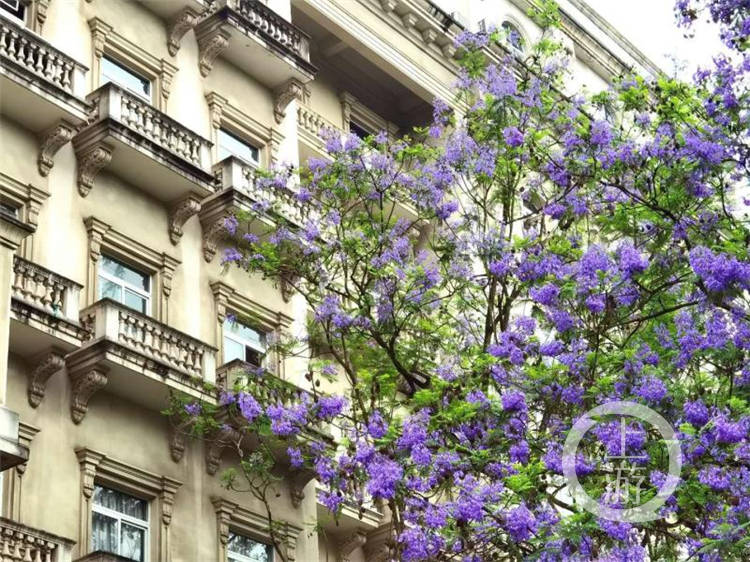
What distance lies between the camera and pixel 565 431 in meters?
18.6

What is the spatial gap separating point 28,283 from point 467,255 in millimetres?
6175

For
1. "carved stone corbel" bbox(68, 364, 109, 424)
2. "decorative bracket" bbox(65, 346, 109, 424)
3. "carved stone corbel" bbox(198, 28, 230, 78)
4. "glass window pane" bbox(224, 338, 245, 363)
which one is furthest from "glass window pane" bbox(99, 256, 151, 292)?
"carved stone corbel" bbox(198, 28, 230, 78)

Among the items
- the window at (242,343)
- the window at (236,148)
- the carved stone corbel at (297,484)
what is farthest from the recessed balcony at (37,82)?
the carved stone corbel at (297,484)

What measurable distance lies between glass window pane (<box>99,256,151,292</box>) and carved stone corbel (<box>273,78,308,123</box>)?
5603 millimetres

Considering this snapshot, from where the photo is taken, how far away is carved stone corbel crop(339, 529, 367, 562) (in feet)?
87.6

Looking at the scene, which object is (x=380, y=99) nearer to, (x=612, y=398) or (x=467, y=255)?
(x=467, y=255)

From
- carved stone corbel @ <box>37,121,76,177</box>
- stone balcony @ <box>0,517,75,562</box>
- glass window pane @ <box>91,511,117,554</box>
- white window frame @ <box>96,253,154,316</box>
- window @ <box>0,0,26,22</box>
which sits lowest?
stone balcony @ <box>0,517,75,562</box>

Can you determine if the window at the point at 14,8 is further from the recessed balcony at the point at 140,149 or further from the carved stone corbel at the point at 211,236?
the carved stone corbel at the point at 211,236

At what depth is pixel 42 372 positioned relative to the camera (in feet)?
71.4

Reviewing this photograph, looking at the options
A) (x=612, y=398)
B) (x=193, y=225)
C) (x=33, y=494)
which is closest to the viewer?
(x=612, y=398)

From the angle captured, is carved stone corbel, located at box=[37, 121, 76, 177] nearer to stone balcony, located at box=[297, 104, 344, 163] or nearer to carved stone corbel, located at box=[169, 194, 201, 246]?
carved stone corbel, located at box=[169, 194, 201, 246]

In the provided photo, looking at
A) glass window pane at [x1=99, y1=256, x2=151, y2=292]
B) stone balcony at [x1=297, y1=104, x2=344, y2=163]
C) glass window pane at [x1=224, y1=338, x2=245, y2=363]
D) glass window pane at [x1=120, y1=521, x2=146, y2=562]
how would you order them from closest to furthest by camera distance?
glass window pane at [x1=120, y1=521, x2=146, y2=562], glass window pane at [x1=99, y1=256, x2=151, y2=292], glass window pane at [x1=224, y1=338, x2=245, y2=363], stone balcony at [x1=297, y1=104, x2=344, y2=163]

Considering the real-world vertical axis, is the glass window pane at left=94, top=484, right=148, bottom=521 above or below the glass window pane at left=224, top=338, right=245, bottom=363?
below

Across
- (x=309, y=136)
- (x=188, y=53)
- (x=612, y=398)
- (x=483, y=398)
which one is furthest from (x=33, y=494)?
(x=309, y=136)
